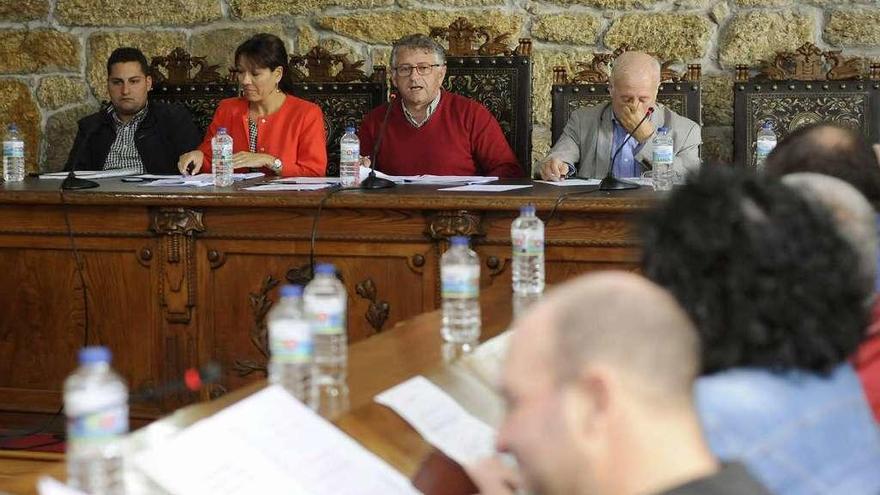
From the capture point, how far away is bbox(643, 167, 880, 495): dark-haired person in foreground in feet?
3.76

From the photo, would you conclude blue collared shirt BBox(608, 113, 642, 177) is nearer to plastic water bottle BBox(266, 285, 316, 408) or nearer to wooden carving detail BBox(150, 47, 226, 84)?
Result: wooden carving detail BBox(150, 47, 226, 84)

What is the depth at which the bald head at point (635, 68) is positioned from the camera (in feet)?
13.6

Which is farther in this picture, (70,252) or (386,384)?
(70,252)

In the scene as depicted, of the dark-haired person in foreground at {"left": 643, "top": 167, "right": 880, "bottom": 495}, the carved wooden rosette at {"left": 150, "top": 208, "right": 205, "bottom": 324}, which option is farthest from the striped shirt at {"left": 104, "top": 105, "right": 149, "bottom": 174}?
the dark-haired person in foreground at {"left": 643, "top": 167, "right": 880, "bottom": 495}

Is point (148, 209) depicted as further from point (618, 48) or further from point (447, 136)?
point (618, 48)

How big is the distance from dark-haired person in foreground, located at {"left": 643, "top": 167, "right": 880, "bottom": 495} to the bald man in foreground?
6.2 inches

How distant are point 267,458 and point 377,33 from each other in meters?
3.95

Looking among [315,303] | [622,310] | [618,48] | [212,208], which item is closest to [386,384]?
[315,303]

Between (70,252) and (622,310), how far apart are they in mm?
2949

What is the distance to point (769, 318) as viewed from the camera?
1159 millimetres

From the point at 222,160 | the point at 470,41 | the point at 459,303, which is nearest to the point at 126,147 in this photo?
the point at 222,160

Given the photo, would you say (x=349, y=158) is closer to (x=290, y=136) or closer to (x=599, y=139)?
(x=290, y=136)

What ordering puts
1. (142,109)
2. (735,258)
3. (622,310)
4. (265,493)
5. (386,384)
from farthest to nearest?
(142,109)
(386,384)
(265,493)
(735,258)
(622,310)

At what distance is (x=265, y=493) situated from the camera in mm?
1339
